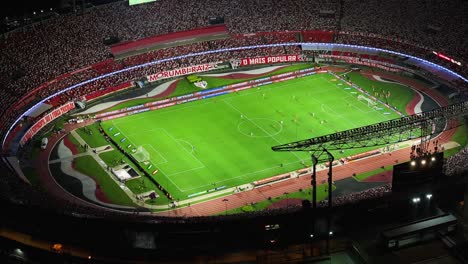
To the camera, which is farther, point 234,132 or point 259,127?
point 259,127

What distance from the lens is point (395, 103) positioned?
99.7 m

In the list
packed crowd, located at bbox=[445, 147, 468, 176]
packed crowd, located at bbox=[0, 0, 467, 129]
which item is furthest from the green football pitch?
packed crowd, located at bbox=[445, 147, 468, 176]

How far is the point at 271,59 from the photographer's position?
112 metres

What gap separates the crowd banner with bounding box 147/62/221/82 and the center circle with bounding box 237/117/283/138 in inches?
607

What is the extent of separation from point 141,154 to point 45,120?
1390cm

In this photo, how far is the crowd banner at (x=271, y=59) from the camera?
11208 cm

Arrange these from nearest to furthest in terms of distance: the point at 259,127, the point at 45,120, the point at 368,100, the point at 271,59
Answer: the point at 259,127, the point at 45,120, the point at 368,100, the point at 271,59

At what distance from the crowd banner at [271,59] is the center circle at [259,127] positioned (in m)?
16.3

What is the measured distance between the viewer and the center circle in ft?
307

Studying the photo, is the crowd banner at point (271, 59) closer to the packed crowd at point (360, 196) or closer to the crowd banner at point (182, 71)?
the crowd banner at point (182, 71)

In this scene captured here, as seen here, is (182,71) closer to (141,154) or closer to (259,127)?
(259,127)

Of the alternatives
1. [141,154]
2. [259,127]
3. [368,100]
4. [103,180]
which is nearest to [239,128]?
[259,127]

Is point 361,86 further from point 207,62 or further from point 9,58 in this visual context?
point 9,58

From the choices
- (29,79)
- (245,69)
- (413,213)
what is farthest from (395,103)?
(29,79)
